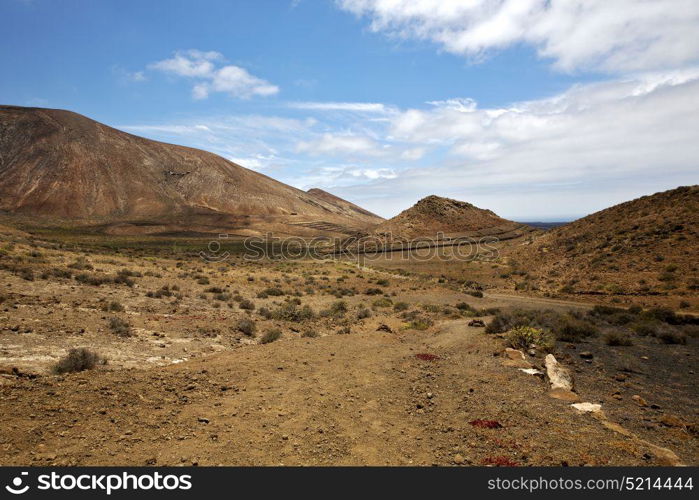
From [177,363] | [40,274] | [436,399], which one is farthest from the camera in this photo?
[40,274]

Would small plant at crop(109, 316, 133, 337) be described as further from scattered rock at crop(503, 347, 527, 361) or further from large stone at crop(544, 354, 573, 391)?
large stone at crop(544, 354, 573, 391)

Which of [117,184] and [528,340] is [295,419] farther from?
[117,184]

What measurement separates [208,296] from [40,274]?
7369mm

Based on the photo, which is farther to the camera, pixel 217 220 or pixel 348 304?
pixel 217 220

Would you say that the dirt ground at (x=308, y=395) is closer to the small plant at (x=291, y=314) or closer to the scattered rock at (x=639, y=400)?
the scattered rock at (x=639, y=400)

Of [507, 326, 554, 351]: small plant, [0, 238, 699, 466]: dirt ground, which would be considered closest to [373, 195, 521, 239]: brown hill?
[507, 326, 554, 351]: small plant

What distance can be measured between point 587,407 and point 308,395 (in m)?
5.77

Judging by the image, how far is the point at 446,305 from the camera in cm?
2252

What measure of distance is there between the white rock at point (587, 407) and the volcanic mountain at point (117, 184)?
103554mm

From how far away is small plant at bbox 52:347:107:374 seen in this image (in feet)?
24.7

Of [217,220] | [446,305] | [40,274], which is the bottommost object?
[446,305]

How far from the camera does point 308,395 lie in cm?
789
